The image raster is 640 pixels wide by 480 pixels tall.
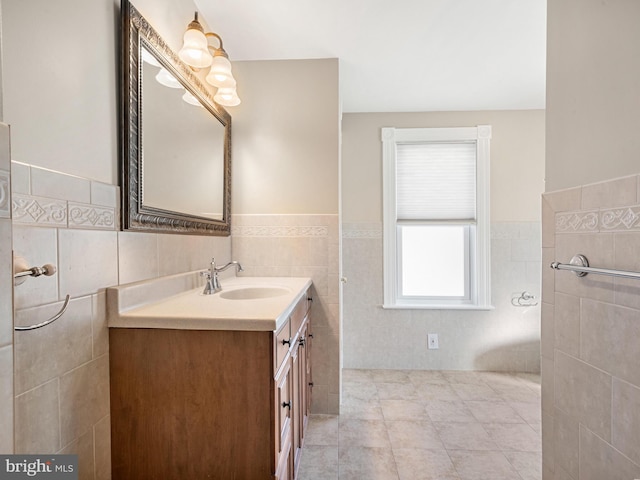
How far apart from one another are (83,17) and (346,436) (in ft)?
7.31

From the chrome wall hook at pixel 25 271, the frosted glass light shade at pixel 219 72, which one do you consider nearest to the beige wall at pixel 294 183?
the frosted glass light shade at pixel 219 72

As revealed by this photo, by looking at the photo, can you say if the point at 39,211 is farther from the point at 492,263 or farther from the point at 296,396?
the point at 492,263

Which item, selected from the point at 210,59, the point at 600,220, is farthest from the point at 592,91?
the point at 210,59

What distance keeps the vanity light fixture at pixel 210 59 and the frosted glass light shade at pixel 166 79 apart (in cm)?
10

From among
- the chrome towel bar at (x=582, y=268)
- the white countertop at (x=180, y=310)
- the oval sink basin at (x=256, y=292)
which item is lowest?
the oval sink basin at (x=256, y=292)

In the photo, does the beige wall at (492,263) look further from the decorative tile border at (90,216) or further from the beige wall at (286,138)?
the decorative tile border at (90,216)

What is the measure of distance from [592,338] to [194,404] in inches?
52.3

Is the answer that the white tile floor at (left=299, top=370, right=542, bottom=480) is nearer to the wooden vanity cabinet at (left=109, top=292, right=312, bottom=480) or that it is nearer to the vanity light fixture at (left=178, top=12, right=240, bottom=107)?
the wooden vanity cabinet at (left=109, top=292, right=312, bottom=480)

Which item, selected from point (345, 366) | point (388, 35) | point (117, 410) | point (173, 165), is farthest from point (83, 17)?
point (345, 366)

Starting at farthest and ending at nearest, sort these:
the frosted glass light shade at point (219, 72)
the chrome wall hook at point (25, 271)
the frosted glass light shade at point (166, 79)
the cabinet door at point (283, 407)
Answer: the frosted glass light shade at point (219, 72), the frosted glass light shade at point (166, 79), the cabinet door at point (283, 407), the chrome wall hook at point (25, 271)

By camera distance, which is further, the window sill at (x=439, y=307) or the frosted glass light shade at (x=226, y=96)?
the window sill at (x=439, y=307)

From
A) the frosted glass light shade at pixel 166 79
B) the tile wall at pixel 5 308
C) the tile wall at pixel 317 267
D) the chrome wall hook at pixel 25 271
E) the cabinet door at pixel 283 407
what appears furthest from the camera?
the tile wall at pixel 317 267

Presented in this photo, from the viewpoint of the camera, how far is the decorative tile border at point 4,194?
1.44ft

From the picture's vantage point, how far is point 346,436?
1814mm
